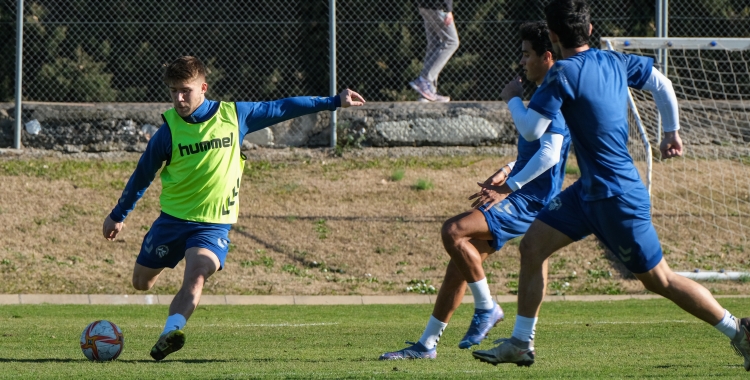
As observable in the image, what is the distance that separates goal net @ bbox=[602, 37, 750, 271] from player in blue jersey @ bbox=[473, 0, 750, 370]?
8636 millimetres

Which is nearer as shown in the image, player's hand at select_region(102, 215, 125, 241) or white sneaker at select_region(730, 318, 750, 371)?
white sneaker at select_region(730, 318, 750, 371)

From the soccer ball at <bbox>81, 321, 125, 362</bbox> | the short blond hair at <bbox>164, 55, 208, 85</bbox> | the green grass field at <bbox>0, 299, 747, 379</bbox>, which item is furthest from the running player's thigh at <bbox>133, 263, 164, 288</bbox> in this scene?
the short blond hair at <bbox>164, 55, 208, 85</bbox>

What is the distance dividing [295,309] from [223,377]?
595 cm

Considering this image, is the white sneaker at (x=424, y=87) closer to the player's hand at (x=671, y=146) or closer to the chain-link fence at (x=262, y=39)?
the chain-link fence at (x=262, y=39)

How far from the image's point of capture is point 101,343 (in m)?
6.58

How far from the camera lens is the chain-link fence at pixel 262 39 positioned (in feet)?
52.7

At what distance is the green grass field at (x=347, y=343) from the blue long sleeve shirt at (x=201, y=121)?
111cm

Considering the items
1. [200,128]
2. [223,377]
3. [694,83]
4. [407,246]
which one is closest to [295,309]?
[407,246]

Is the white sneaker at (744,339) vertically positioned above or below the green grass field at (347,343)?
above

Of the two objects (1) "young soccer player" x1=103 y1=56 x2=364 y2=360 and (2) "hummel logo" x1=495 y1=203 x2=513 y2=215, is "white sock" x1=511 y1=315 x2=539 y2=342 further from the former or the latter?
(1) "young soccer player" x1=103 y1=56 x2=364 y2=360

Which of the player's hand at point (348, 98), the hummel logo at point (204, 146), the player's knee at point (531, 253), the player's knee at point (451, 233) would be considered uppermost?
the player's hand at point (348, 98)

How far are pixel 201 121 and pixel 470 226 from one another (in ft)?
6.57

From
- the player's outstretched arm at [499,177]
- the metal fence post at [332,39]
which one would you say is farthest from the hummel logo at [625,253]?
the metal fence post at [332,39]

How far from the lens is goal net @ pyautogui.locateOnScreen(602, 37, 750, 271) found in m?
14.2
